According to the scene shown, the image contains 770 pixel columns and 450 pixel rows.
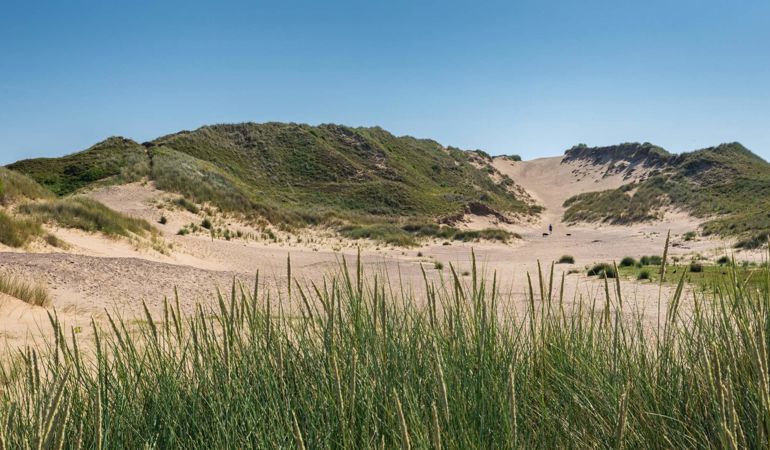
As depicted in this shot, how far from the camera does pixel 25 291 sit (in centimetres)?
840

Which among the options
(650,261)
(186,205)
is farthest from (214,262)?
(650,261)

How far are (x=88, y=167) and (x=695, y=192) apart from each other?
170ft

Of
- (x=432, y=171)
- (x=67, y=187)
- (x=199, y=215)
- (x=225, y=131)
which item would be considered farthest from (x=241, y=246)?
(x=432, y=171)

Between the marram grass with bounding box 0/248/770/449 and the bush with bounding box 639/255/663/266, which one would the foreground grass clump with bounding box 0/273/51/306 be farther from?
the bush with bounding box 639/255/663/266

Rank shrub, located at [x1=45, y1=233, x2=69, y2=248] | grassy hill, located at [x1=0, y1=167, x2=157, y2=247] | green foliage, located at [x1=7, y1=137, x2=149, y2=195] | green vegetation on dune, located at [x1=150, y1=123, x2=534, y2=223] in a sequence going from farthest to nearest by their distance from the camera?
green vegetation on dune, located at [x1=150, y1=123, x2=534, y2=223] < green foliage, located at [x1=7, y1=137, x2=149, y2=195] < grassy hill, located at [x1=0, y1=167, x2=157, y2=247] < shrub, located at [x1=45, y1=233, x2=69, y2=248]

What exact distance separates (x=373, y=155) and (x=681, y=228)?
142 ft

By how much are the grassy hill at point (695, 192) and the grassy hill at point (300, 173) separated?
409 inches

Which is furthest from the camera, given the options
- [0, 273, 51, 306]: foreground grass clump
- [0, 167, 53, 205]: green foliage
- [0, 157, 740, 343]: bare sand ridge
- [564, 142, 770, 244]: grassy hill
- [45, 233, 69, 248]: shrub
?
[564, 142, 770, 244]: grassy hill

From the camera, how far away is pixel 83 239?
690 inches

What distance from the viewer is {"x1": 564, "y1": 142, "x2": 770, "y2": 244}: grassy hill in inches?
1797

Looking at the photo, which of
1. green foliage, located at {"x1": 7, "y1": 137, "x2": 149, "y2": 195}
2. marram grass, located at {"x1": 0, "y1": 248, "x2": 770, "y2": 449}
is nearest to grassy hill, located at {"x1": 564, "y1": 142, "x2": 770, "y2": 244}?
marram grass, located at {"x1": 0, "y1": 248, "x2": 770, "y2": 449}

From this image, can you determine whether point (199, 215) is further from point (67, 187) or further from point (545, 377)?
point (545, 377)

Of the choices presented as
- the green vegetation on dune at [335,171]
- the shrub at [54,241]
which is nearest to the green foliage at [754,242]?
the shrub at [54,241]

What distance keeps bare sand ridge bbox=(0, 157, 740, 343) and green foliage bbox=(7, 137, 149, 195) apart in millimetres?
4978
